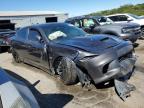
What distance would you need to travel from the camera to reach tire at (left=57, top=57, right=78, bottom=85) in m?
6.00

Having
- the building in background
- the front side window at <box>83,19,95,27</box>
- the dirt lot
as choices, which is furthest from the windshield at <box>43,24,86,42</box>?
the building in background

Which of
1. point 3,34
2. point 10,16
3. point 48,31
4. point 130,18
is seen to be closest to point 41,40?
point 48,31

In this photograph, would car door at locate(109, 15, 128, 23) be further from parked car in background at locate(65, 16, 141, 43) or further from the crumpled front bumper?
the crumpled front bumper

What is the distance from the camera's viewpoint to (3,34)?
15195 mm

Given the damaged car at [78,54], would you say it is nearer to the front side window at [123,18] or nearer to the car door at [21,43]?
the car door at [21,43]

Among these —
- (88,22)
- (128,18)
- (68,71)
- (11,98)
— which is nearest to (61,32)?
(68,71)

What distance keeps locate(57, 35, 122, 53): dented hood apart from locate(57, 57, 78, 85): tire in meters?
0.41

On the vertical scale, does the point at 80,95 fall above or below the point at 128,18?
below

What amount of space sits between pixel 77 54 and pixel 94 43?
1.71 feet

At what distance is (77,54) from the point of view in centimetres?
590

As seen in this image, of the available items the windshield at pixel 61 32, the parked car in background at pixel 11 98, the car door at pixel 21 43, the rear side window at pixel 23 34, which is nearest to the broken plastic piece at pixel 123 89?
the windshield at pixel 61 32

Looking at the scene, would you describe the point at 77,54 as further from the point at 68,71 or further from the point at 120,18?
the point at 120,18

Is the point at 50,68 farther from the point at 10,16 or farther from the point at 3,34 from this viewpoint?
the point at 10,16

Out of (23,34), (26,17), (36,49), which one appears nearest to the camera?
(36,49)
